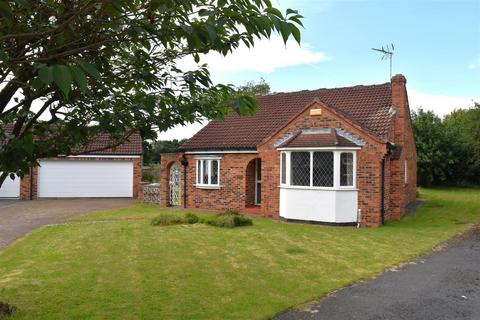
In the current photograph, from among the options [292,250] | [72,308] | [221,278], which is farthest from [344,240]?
[72,308]

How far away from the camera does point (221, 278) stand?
8.06 m

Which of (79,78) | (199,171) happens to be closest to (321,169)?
(199,171)

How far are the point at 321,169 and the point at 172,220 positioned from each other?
5.45 meters

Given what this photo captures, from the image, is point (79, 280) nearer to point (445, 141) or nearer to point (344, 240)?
point (344, 240)

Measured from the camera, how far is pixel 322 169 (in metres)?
15.8

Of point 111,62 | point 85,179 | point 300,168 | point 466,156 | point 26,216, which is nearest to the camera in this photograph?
point 111,62

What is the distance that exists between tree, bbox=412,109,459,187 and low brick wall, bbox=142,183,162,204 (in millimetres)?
20670

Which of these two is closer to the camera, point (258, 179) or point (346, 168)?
point (346, 168)

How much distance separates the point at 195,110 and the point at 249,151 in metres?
14.6

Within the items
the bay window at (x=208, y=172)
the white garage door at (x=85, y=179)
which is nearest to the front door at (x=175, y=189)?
the bay window at (x=208, y=172)

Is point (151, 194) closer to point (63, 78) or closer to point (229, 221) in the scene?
point (229, 221)

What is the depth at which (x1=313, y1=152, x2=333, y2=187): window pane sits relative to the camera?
15.7 m

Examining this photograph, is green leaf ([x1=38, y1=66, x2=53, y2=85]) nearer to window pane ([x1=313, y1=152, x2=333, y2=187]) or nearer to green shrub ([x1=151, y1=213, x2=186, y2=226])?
Answer: green shrub ([x1=151, y1=213, x2=186, y2=226])

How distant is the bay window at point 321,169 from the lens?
15.5 metres
